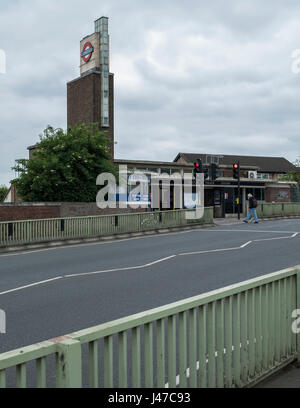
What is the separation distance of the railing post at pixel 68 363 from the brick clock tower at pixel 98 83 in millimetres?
43639

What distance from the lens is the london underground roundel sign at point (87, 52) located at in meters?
47.5

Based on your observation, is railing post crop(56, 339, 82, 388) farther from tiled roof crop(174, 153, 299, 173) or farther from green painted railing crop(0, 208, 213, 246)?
tiled roof crop(174, 153, 299, 173)

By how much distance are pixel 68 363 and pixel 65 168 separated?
79.7 ft

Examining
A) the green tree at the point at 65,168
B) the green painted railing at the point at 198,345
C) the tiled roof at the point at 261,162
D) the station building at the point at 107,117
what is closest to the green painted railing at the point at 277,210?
the station building at the point at 107,117

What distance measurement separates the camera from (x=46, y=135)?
29.2m

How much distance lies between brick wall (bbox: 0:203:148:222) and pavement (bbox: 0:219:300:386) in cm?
537

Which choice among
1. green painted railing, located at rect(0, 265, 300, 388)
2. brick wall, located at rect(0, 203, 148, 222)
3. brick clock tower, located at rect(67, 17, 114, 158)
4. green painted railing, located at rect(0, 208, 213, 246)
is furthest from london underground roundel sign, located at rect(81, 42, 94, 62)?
green painted railing, located at rect(0, 265, 300, 388)

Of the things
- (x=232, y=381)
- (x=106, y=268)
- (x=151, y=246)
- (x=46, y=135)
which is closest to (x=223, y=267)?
(x=106, y=268)

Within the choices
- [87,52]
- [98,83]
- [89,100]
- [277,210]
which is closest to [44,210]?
[277,210]

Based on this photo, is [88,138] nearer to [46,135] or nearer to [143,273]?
[46,135]

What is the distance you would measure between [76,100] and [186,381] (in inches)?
1904

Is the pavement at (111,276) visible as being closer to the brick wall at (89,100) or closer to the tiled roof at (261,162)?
the brick wall at (89,100)

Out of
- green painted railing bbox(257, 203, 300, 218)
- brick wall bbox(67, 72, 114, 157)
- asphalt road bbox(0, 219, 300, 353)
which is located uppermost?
brick wall bbox(67, 72, 114, 157)

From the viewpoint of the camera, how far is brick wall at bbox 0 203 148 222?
72.2 ft
